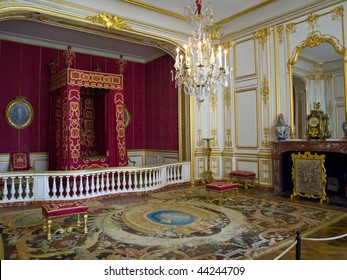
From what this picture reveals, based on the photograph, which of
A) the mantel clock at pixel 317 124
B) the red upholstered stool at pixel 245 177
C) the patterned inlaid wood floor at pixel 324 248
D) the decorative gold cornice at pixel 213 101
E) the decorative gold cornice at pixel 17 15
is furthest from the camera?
the decorative gold cornice at pixel 213 101

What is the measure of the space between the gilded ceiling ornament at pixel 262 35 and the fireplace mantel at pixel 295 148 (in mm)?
2374

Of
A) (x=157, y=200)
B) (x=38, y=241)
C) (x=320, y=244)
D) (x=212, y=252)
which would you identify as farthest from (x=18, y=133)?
(x=320, y=244)

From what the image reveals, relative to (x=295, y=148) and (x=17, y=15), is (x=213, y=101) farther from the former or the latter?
(x=17, y=15)

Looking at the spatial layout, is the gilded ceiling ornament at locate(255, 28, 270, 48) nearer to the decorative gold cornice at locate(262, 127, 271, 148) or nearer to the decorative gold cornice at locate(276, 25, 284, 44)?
the decorative gold cornice at locate(276, 25, 284, 44)

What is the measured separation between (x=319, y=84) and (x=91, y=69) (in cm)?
586

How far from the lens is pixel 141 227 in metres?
3.53

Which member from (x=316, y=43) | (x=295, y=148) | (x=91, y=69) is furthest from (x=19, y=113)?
(x=316, y=43)

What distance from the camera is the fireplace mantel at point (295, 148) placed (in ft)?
15.7

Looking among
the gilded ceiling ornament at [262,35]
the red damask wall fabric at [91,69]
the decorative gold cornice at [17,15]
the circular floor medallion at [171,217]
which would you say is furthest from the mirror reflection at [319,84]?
the decorative gold cornice at [17,15]

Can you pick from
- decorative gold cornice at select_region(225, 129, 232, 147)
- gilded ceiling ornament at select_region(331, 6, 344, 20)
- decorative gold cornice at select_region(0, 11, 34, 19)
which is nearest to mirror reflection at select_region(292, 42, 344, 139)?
gilded ceiling ornament at select_region(331, 6, 344, 20)

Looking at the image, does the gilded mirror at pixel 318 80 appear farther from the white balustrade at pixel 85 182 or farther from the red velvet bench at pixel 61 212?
the red velvet bench at pixel 61 212

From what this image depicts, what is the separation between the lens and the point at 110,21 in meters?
5.77

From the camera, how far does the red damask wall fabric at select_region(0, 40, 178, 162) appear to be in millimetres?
6708

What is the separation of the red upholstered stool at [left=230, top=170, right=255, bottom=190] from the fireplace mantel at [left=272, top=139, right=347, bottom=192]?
542mm
